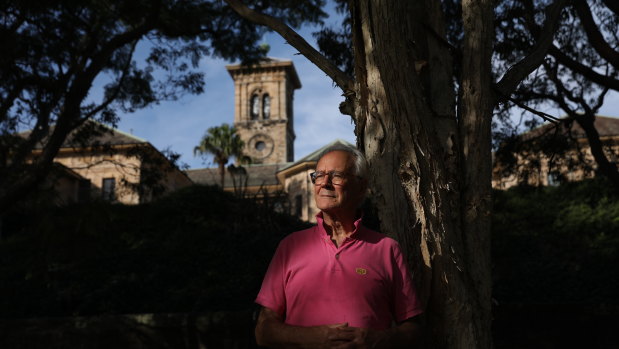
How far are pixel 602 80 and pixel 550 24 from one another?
4.52 m

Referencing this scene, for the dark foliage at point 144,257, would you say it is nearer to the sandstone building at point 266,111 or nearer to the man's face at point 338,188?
the man's face at point 338,188

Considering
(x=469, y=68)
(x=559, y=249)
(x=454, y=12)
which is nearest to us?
(x=469, y=68)

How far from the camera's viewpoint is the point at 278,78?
70000 millimetres

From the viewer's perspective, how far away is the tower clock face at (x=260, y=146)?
68125 millimetres

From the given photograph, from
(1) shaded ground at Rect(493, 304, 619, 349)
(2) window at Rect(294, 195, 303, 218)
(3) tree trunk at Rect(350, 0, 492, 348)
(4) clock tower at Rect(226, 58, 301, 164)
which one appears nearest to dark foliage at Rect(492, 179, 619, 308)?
(1) shaded ground at Rect(493, 304, 619, 349)

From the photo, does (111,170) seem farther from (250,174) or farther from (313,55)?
(313,55)

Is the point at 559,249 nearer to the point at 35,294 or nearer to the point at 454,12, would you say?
the point at 454,12

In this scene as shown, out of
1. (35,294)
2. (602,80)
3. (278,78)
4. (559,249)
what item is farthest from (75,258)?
(278,78)

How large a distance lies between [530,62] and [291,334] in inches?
110

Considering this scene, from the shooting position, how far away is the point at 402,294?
245 cm

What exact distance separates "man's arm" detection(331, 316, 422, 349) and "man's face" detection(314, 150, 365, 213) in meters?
0.61

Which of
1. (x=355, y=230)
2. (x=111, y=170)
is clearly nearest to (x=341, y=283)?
(x=355, y=230)

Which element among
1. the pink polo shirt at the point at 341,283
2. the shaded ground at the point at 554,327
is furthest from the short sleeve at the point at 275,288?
the shaded ground at the point at 554,327

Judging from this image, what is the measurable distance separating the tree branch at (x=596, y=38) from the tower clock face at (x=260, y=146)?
60702 millimetres
